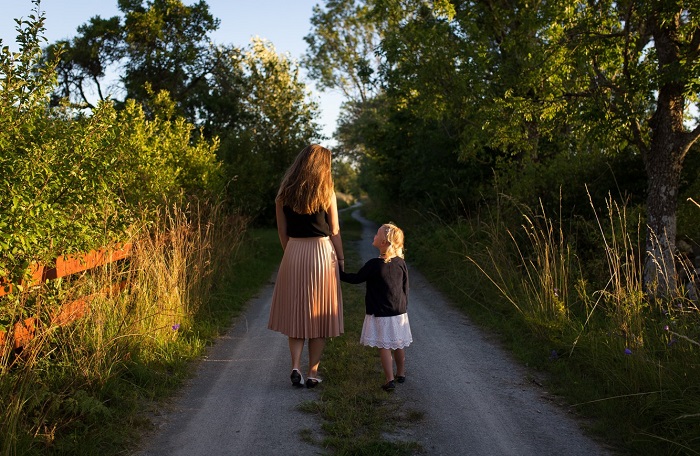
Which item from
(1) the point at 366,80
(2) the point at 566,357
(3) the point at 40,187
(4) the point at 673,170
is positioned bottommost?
(2) the point at 566,357

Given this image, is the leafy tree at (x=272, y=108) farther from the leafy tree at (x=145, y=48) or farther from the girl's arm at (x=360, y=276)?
the girl's arm at (x=360, y=276)

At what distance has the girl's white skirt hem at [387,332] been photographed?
19.4 feet

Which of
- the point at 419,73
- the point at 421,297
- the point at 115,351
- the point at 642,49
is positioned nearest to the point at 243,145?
the point at 419,73

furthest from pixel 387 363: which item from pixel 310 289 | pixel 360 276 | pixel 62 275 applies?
pixel 62 275

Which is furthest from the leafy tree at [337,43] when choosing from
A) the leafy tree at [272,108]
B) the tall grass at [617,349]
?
the tall grass at [617,349]

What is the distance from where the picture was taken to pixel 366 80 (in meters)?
21.9

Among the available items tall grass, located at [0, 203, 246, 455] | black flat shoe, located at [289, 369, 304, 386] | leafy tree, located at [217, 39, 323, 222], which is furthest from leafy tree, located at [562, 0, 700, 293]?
leafy tree, located at [217, 39, 323, 222]

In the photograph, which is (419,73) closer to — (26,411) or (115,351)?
(115,351)

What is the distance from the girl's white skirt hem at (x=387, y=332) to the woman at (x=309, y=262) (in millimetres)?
296

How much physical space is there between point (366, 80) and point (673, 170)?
43.4 feet

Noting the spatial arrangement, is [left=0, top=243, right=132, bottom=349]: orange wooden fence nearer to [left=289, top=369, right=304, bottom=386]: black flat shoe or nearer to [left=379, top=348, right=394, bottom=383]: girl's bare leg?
[left=289, top=369, right=304, bottom=386]: black flat shoe

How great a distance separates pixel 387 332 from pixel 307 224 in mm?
1231

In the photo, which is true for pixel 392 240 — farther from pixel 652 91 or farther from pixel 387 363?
pixel 652 91

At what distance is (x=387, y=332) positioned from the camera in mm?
5938
